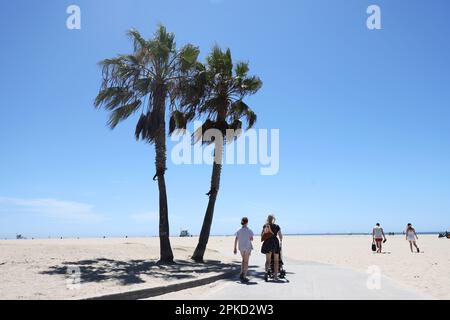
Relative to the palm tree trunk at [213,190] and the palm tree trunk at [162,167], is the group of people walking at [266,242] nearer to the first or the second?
the palm tree trunk at [162,167]

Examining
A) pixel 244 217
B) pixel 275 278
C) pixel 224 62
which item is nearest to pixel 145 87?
pixel 224 62

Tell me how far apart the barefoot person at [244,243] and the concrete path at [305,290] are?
0.38 m

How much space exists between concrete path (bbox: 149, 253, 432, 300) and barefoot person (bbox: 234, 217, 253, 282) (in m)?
0.38

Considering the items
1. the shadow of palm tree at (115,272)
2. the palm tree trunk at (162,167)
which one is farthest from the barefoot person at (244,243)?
the palm tree trunk at (162,167)

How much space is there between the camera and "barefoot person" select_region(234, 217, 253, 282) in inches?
523

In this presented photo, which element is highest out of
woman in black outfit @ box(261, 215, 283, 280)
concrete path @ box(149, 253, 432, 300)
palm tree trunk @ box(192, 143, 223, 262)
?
palm tree trunk @ box(192, 143, 223, 262)

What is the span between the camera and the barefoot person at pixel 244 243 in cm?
1327

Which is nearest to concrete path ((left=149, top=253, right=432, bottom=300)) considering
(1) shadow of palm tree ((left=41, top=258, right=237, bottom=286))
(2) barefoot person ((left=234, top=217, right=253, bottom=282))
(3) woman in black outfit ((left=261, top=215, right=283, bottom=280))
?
(2) barefoot person ((left=234, top=217, right=253, bottom=282))

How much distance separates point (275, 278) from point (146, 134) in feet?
26.8

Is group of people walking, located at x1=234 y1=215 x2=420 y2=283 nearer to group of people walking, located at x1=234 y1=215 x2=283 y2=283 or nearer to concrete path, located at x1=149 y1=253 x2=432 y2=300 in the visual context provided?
group of people walking, located at x1=234 y1=215 x2=283 y2=283

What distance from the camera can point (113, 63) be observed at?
1839 centimetres

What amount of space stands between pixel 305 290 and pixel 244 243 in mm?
2844
